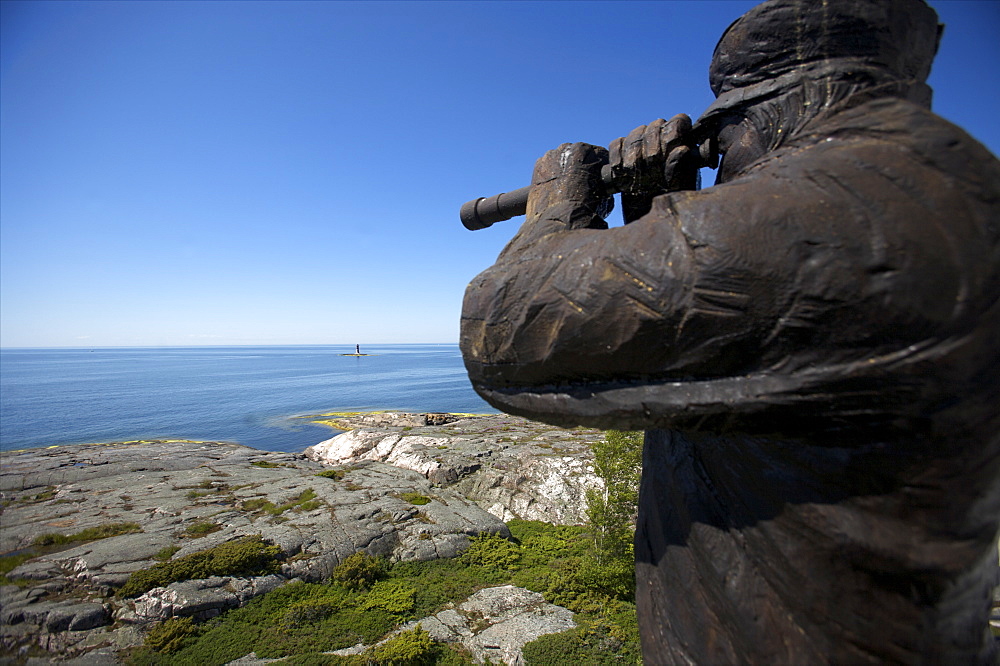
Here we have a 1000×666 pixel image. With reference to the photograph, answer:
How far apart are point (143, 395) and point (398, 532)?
5553 cm

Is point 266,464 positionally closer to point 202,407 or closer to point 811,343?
point 811,343

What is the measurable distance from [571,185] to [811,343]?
1.11 metres

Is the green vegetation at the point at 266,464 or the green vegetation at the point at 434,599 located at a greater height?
the green vegetation at the point at 266,464

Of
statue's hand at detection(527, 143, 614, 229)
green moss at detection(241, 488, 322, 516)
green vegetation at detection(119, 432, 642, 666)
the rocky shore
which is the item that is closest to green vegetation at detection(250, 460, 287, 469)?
the rocky shore

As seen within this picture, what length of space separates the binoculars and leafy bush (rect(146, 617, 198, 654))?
23.9ft

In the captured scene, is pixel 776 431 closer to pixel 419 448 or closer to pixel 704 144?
pixel 704 144

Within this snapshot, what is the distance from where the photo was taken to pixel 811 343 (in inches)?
41.8

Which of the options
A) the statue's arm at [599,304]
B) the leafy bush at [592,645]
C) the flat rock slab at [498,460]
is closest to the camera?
the statue's arm at [599,304]

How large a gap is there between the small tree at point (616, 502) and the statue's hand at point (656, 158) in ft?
21.8

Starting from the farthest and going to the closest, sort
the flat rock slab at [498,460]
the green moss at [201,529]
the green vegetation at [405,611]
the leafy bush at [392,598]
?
the flat rock slab at [498,460], the green moss at [201,529], the leafy bush at [392,598], the green vegetation at [405,611]

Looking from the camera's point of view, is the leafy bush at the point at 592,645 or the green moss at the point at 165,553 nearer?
the leafy bush at the point at 592,645

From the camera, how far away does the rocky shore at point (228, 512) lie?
265 inches

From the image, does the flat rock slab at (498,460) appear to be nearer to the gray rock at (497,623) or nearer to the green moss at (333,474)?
the green moss at (333,474)

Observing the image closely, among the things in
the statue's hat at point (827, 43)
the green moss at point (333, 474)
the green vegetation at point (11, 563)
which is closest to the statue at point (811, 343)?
the statue's hat at point (827, 43)
